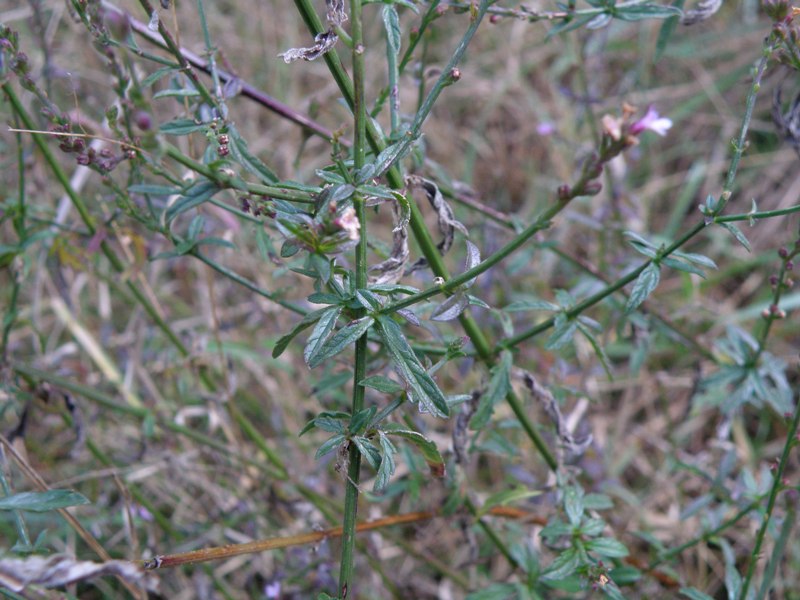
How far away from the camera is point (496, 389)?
5.56 ft

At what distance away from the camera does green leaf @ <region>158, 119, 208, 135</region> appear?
1.51 metres

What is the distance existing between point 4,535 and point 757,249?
12.0 feet

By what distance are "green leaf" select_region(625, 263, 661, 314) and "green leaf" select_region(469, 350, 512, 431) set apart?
33 cm

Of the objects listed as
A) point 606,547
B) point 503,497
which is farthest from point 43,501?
point 606,547

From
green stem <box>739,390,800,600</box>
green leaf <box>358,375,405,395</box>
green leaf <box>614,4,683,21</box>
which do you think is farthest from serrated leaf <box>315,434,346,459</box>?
green leaf <box>614,4,683,21</box>

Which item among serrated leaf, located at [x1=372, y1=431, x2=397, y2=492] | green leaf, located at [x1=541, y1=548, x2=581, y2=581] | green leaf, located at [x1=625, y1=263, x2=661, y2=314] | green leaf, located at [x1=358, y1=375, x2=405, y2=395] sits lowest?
green leaf, located at [x1=541, y1=548, x2=581, y2=581]

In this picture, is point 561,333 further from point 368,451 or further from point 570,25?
point 570,25

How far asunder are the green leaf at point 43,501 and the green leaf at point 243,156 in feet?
2.30

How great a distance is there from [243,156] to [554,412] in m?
0.98

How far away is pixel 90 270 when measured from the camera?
2.34 metres

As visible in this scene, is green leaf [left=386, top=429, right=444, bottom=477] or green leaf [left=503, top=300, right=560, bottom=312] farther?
green leaf [left=503, top=300, right=560, bottom=312]

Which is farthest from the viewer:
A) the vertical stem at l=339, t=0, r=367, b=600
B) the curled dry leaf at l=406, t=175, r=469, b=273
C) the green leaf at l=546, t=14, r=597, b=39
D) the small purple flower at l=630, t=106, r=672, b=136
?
the green leaf at l=546, t=14, r=597, b=39

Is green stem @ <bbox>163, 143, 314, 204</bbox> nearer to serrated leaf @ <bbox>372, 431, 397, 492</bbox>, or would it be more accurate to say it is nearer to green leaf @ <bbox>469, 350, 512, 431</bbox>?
serrated leaf @ <bbox>372, 431, 397, 492</bbox>

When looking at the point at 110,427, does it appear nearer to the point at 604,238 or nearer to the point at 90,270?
the point at 90,270
